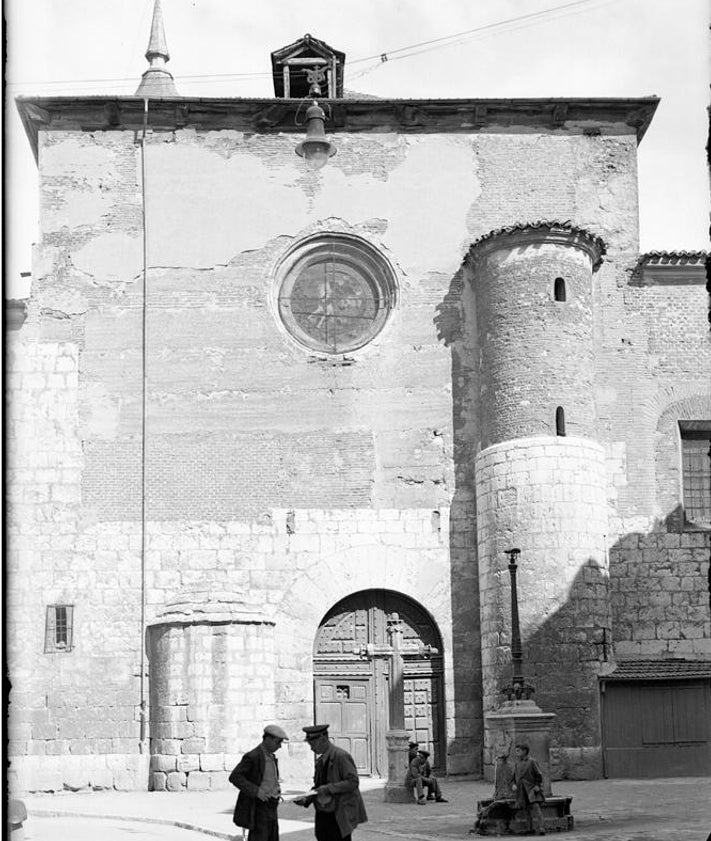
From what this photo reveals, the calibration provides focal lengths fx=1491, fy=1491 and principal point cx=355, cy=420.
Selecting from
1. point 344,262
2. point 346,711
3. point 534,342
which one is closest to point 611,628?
point 346,711

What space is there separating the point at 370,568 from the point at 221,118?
8.30m

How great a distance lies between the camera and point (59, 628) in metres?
24.1

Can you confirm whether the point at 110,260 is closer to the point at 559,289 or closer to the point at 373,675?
the point at 559,289

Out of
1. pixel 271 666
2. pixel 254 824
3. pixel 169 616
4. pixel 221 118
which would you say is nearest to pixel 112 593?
pixel 169 616

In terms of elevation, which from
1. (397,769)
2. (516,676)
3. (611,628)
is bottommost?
(397,769)

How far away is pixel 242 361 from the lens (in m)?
25.2

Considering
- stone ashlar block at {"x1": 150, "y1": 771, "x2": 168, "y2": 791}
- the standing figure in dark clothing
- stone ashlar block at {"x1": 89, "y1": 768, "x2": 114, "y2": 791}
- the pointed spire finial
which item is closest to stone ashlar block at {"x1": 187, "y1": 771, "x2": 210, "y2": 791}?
stone ashlar block at {"x1": 150, "y1": 771, "x2": 168, "y2": 791}

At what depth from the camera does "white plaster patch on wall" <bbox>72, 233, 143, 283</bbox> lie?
25.4 meters

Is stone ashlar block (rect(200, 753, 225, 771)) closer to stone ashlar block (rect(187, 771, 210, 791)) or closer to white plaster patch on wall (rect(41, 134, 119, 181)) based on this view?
stone ashlar block (rect(187, 771, 210, 791))

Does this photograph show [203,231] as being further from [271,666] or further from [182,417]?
[271,666]

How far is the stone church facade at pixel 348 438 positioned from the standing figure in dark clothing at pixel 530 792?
753cm

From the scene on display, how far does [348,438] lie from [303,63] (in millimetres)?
7538

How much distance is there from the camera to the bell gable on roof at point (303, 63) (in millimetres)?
27688

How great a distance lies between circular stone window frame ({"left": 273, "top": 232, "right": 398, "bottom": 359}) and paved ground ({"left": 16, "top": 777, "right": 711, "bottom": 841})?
7431 mm
